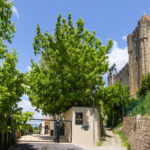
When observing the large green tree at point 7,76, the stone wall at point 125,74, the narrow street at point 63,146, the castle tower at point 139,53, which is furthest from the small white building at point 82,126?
the stone wall at point 125,74

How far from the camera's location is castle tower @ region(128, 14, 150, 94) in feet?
153

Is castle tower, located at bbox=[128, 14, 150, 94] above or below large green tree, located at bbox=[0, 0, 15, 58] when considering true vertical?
above

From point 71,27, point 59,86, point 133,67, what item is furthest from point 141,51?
point 59,86

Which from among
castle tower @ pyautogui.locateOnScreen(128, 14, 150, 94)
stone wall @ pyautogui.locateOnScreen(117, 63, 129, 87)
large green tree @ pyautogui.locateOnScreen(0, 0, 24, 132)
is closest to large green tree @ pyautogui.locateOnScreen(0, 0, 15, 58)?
large green tree @ pyautogui.locateOnScreen(0, 0, 24, 132)

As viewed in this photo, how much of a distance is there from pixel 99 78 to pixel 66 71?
131 inches

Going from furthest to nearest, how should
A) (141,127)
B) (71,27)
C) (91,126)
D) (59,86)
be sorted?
(71,27), (59,86), (91,126), (141,127)

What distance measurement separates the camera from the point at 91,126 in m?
18.4

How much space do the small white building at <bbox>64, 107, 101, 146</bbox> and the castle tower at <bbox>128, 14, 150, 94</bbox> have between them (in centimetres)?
3138

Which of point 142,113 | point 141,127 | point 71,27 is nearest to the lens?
point 141,127

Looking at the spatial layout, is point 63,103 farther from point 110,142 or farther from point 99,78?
point 110,142

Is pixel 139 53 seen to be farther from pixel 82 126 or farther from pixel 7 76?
pixel 7 76

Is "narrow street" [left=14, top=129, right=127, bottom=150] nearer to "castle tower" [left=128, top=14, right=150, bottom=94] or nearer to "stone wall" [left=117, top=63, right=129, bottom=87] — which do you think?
"castle tower" [left=128, top=14, right=150, bottom=94]

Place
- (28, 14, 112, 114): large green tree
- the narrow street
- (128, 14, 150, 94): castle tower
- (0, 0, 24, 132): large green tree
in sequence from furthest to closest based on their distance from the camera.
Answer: (128, 14, 150, 94): castle tower < (28, 14, 112, 114): large green tree < the narrow street < (0, 0, 24, 132): large green tree

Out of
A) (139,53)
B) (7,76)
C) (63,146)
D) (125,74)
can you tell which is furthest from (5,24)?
(125,74)
